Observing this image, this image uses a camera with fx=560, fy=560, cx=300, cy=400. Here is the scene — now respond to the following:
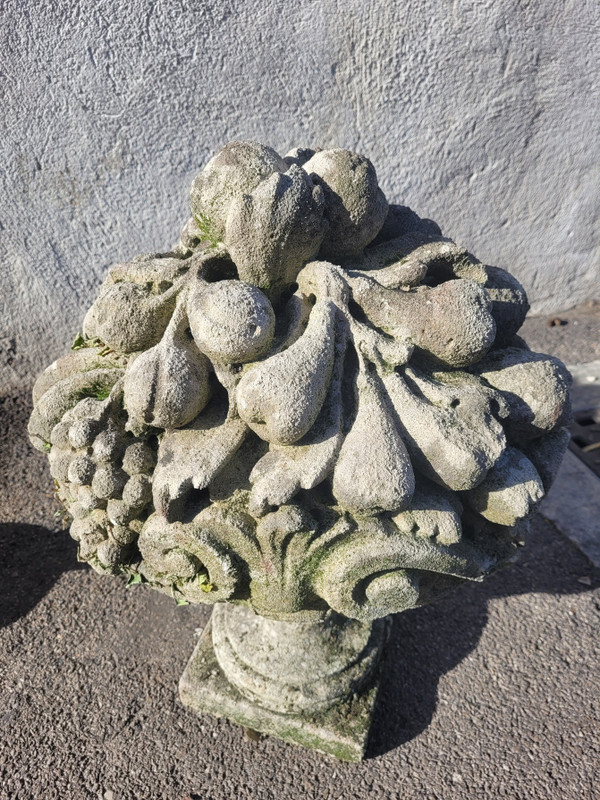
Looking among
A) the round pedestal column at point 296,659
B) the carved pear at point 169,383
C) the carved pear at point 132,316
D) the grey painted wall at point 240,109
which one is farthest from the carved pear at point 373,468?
the grey painted wall at point 240,109

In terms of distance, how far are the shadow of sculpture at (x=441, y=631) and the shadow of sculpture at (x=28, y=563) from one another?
5.18 feet

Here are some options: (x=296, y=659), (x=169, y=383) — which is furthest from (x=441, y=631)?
(x=169, y=383)

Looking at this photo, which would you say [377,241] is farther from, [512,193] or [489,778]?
[512,193]

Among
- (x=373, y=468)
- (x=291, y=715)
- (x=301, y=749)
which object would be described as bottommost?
(x=301, y=749)

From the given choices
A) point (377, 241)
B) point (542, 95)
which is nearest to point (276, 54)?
point (542, 95)

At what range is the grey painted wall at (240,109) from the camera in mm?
3139

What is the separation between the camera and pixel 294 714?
2.00 meters

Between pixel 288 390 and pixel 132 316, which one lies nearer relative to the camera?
pixel 288 390

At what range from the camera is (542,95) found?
3885 mm

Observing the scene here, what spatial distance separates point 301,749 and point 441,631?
0.76 m

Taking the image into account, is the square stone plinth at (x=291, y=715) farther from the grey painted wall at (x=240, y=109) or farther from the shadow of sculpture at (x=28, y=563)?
the grey painted wall at (x=240, y=109)

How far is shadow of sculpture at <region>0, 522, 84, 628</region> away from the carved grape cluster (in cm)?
126

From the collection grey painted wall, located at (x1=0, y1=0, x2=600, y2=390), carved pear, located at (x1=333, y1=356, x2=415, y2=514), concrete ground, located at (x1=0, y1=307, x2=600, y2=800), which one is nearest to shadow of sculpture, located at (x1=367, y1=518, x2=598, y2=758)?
concrete ground, located at (x1=0, y1=307, x2=600, y2=800)

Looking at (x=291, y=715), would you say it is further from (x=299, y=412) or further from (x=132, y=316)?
(x=132, y=316)
